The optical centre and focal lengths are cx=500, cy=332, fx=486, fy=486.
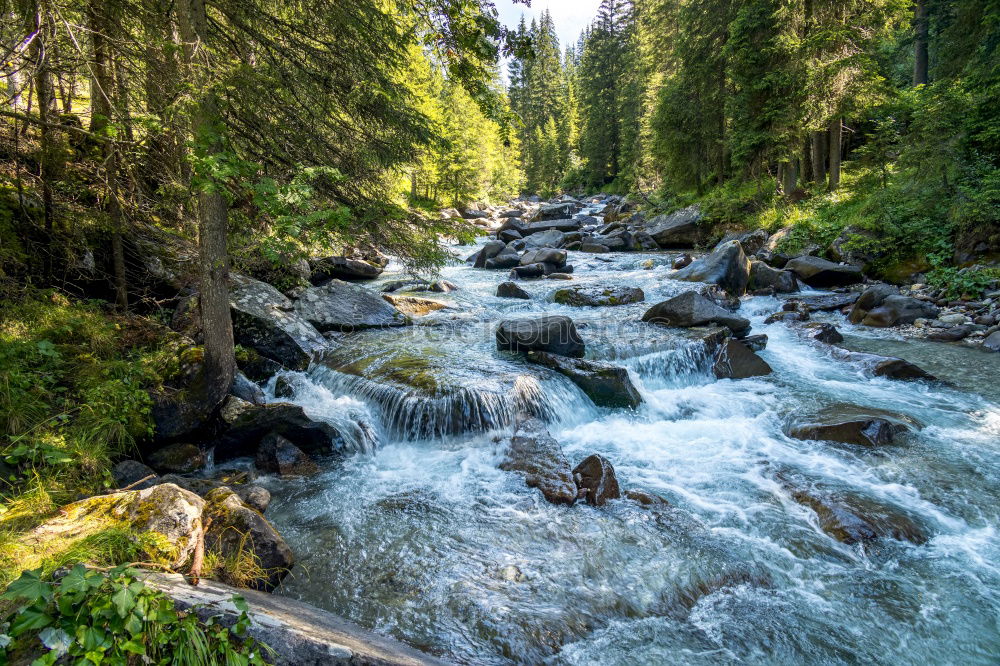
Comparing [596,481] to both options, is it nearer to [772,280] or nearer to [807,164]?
[772,280]

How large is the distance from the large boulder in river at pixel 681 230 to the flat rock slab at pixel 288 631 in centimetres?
2438

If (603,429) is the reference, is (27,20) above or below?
above

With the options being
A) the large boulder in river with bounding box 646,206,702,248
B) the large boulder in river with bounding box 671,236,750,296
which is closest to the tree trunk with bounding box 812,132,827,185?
the large boulder in river with bounding box 646,206,702,248

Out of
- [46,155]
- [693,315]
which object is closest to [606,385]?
[693,315]

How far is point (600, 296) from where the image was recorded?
49.2 feet

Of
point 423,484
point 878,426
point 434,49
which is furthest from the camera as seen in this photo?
point 878,426

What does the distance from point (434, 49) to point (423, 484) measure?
18.3 ft

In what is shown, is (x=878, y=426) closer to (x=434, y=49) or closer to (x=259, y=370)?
(x=434, y=49)

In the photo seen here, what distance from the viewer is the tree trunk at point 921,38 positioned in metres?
22.9

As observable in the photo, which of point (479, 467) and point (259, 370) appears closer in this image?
point (479, 467)

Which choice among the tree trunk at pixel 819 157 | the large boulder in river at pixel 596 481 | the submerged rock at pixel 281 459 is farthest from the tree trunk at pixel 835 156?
the submerged rock at pixel 281 459

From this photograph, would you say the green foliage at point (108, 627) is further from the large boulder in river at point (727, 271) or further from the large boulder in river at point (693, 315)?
the large boulder in river at point (727, 271)

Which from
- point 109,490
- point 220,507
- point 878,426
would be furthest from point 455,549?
point 878,426

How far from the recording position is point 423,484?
6559mm
